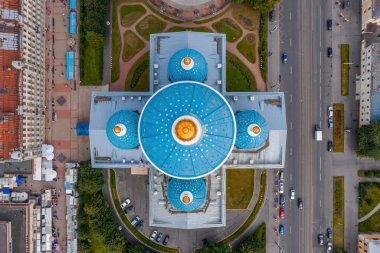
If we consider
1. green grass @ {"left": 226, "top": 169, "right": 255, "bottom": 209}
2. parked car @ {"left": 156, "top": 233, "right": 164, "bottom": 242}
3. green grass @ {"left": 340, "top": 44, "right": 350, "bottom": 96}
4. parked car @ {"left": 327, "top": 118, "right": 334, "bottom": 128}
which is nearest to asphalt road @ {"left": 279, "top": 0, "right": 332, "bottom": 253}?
parked car @ {"left": 327, "top": 118, "right": 334, "bottom": 128}

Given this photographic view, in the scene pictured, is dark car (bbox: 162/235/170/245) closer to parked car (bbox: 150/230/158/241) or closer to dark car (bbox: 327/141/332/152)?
parked car (bbox: 150/230/158/241)

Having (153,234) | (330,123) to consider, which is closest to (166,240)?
(153,234)

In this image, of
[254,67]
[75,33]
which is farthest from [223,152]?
[75,33]

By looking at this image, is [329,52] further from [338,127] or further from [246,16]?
[246,16]

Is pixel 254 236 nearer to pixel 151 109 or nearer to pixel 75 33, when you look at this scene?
pixel 151 109

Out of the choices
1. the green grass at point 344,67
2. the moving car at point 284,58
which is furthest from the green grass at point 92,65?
the green grass at point 344,67

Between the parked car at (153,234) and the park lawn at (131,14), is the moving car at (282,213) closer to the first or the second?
the parked car at (153,234)
